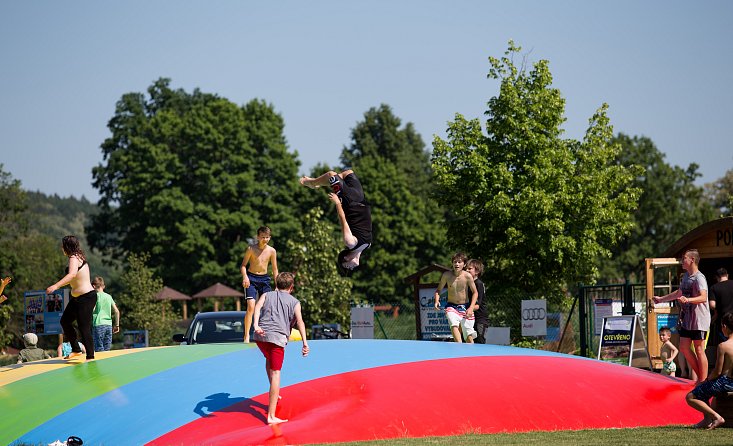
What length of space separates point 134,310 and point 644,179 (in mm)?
43177

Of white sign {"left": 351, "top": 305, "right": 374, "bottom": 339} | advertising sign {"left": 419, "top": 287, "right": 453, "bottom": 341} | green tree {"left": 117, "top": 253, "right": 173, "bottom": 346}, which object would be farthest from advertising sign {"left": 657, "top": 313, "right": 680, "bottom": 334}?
green tree {"left": 117, "top": 253, "right": 173, "bottom": 346}

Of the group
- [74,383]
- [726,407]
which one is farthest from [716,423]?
[74,383]

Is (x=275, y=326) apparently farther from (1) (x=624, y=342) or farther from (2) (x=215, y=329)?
(1) (x=624, y=342)

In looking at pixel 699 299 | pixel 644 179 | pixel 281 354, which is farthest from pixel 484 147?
pixel 644 179

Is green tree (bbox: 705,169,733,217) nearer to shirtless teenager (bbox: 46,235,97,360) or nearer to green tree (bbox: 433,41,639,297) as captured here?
green tree (bbox: 433,41,639,297)

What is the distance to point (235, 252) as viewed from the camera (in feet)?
187

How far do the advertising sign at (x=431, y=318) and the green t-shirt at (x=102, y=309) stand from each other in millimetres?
9161

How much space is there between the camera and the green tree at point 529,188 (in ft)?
97.3

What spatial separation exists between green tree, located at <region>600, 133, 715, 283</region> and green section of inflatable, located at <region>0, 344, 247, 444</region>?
5456 cm

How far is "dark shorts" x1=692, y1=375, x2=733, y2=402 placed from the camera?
33.4 ft

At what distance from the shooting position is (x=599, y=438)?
31.6ft

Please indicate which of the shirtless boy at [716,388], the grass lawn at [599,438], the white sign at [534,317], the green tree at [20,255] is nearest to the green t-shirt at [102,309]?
the grass lawn at [599,438]

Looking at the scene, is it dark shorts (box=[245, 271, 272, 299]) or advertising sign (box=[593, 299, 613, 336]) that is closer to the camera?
dark shorts (box=[245, 271, 272, 299])

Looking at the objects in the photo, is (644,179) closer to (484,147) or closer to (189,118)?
(189,118)
